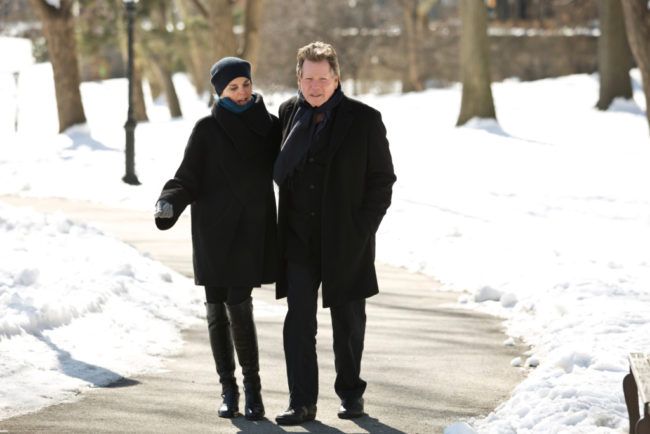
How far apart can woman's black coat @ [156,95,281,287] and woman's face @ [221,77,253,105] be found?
62 millimetres

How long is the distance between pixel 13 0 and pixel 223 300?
115ft

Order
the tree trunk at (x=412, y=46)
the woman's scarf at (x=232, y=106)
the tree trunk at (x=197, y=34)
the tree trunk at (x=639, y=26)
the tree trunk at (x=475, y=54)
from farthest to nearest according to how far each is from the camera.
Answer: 1. the tree trunk at (x=412, y=46)
2. the tree trunk at (x=197, y=34)
3. the tree trunk at (x=475, y=54)
4. the tree trunk at (x=639, y=26)
5. the woman's scarf at (x=232, y=106)

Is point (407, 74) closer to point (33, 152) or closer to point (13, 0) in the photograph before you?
point (13, 0)

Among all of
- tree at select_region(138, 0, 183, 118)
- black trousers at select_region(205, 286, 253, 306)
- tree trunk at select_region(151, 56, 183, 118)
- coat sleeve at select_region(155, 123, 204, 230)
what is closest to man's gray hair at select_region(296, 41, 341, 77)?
coat sleeve at select_region(155, 123, 204, 230)

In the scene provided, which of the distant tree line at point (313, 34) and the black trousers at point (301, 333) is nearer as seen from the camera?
the black trousers at point (301, 333)

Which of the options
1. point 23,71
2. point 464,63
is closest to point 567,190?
point 464,63

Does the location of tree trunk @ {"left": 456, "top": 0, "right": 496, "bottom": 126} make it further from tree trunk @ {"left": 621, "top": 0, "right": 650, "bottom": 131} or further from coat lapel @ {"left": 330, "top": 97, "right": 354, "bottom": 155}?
coat lapel @ {"left": 330, "top": 97, "right": 354, "bottom": 155}

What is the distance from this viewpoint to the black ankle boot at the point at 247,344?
5637 millimetres

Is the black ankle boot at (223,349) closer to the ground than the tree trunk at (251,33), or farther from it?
closer to the ground

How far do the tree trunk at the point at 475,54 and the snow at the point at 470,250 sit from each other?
716 millimetres

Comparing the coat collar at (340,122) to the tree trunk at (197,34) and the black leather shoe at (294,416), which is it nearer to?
the black leather shoe at (294,416)

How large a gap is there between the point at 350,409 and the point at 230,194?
130 centimetres

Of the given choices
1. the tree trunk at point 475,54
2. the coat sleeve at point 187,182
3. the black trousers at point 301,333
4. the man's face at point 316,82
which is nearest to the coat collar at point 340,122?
the man's face at point 316,82

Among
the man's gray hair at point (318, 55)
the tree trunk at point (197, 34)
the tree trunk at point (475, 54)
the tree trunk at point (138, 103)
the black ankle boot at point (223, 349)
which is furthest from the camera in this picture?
the tree trunk at point (138, 103)
